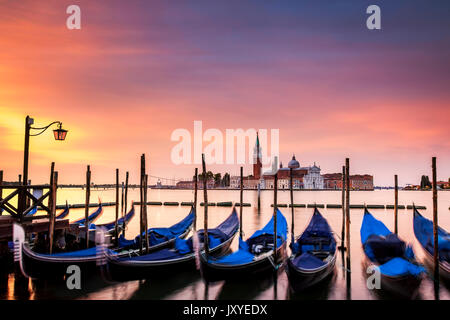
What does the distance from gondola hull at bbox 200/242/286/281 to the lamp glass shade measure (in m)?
3.48

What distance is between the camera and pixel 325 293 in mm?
6574

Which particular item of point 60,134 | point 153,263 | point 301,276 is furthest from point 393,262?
point 60,134

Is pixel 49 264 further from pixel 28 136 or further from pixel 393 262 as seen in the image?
pixel 393 262

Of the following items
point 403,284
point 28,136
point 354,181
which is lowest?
point 354,181

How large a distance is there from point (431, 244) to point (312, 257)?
11.8 feet

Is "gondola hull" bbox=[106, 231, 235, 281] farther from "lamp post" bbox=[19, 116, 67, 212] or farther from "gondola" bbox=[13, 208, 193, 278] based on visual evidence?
"lamp post" bbox=[19, 116, 67, 212]

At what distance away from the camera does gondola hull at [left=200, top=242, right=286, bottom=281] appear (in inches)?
254

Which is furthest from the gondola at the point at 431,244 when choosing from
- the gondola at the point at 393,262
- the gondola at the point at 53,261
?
the gondola at the point at 53,261

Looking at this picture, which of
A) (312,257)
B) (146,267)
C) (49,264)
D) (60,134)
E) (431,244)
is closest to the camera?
(49,264)

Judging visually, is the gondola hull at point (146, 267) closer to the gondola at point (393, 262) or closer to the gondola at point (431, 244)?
the gondola at point (393, 262)

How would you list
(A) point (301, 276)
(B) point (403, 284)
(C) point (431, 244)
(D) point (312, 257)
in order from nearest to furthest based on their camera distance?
1. (B) point (403, 284)
2. (A) point (301, 276)
3. (D) point (312, 257)
4. (C) point (431, 244)

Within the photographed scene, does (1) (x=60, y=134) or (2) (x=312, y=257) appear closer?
(2) (x=312, y=257)

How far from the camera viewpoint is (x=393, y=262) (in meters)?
6.22
